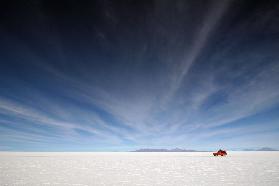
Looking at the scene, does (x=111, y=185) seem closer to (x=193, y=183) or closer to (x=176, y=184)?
(x=176, y=184)

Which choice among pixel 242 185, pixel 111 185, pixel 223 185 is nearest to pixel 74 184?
pixel 111 185

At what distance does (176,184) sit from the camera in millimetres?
9078

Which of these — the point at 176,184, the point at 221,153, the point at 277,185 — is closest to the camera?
the point at 277,185

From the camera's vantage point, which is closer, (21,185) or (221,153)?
(21,185)

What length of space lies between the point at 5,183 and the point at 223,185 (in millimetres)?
8557

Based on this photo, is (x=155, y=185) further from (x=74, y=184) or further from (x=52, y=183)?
(x=52, y=183)

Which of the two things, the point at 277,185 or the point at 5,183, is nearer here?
the point at 277,185

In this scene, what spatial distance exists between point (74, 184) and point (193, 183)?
15.6ft

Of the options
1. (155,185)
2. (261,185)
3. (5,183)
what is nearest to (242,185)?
(261,185)

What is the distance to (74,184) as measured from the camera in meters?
9.12

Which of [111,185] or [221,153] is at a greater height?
[221,153]

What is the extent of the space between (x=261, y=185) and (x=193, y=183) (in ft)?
8.10

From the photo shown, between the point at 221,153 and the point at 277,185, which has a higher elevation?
the point at 221,153

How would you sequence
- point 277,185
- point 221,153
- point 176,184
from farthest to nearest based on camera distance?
point 221,153 → point 176,184 → point 277,185
